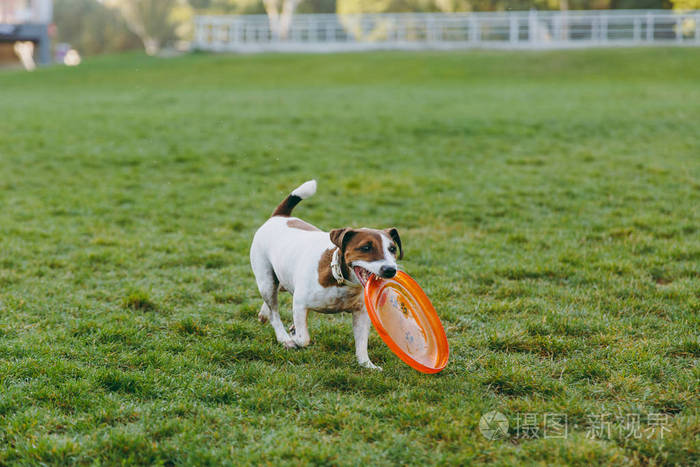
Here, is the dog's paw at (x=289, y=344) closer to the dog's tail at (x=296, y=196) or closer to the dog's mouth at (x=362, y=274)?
the dog's mouth at (x=362, y=274)

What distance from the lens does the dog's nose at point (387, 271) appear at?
168 inches

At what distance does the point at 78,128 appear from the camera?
645 inches

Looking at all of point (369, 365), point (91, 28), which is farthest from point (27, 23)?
point (369, 365)

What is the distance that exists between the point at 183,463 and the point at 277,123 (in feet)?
47.1

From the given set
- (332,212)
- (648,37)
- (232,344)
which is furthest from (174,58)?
(232,344)

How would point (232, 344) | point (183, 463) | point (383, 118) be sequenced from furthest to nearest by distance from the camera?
1. point (383, 118)
2. point (232, 344)
3. point (183, 463)

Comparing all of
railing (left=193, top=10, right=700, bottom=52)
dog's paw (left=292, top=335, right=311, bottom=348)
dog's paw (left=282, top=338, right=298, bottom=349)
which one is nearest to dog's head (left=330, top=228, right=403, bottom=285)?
dog's paw (left=292, top=335, right=311, bottom=348)

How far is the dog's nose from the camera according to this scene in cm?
426

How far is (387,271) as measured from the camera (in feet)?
14.0

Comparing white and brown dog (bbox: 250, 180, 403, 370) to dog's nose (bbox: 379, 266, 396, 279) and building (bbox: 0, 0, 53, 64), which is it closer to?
dog's nose (bbox: 379, 266, 396, 279)

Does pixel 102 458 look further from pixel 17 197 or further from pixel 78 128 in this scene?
pixel 78 128

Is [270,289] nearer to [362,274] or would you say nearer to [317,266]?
[317,266]

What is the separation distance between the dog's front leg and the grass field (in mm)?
126

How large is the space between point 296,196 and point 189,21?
251 feet
